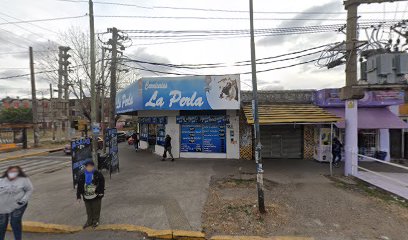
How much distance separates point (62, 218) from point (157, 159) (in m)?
8.77

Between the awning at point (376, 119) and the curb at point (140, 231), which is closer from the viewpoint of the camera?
the curb at point (140, 231)

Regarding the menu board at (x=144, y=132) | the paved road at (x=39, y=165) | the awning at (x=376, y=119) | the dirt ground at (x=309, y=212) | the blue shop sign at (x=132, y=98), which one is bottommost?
the paved road at (x=39, y=165)

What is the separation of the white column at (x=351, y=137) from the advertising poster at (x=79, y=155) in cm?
1041

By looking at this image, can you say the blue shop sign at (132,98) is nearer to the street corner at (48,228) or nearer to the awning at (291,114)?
the awning at (291,114)

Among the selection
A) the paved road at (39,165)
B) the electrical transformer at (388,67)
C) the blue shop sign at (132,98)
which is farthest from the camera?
the blue shop sign at (132,98)

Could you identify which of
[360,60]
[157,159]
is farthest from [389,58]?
[157,159]

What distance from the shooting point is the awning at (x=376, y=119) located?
45.4 ft

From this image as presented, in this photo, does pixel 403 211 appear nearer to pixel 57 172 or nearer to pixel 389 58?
pixel 389 58

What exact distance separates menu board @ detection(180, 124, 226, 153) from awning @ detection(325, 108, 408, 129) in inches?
246

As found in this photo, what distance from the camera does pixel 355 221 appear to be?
6.49 metres

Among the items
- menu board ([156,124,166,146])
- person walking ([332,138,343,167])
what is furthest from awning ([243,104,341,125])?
menu board ([156,124,166,146])

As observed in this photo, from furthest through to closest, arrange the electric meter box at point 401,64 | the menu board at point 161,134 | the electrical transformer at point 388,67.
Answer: the menu board at point 161,134
the electrical transformer at point 388,67
the electric meter box at point 401,64

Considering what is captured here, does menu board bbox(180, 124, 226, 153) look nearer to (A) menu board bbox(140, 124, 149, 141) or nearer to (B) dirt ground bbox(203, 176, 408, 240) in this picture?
(A) menu board bbox(140, 124, 149, 141)

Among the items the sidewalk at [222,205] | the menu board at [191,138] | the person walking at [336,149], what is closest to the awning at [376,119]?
the person walking at [336,149]
